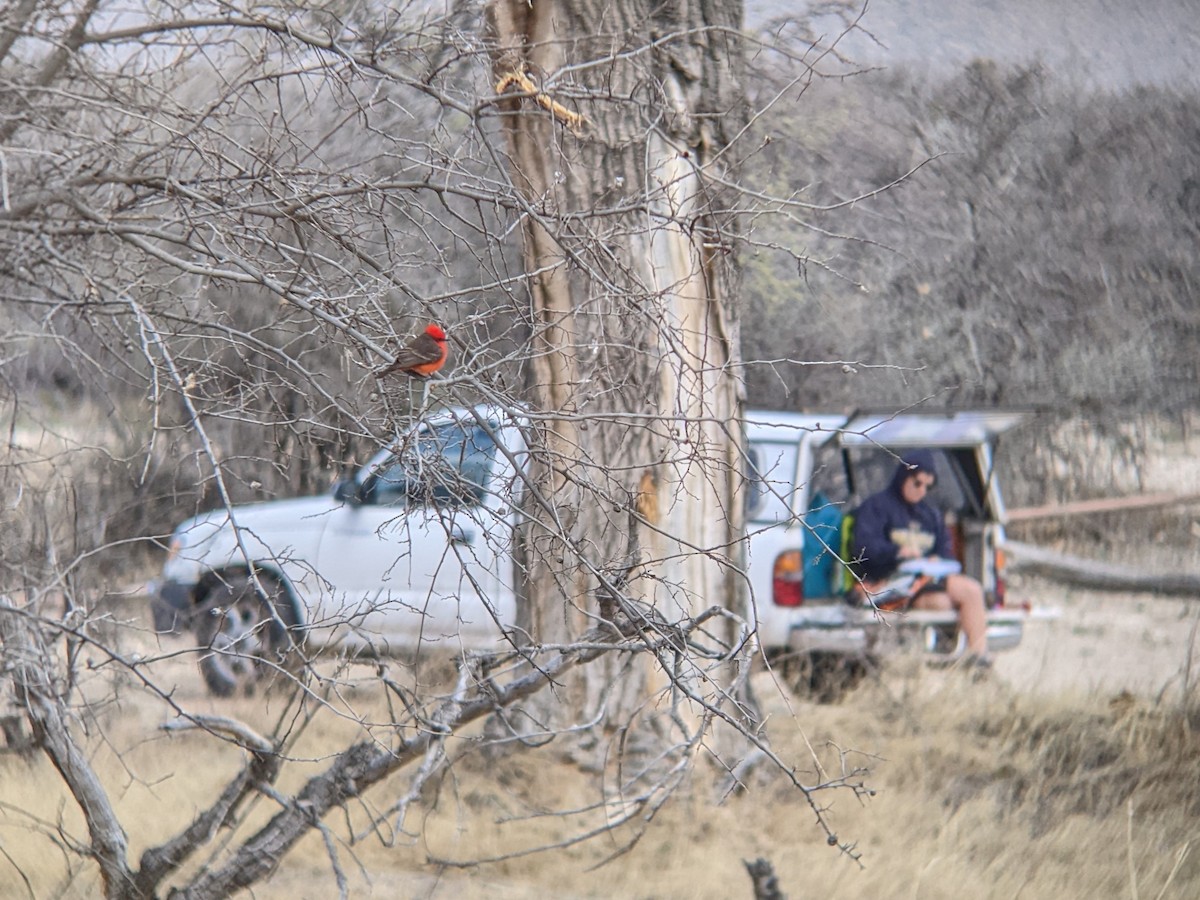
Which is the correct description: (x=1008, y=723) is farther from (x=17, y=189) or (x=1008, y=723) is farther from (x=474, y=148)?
(x=17, y=189)

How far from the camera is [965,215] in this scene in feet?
48.2

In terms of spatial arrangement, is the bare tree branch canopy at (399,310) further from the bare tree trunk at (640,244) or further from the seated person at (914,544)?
the seated person at (914,544)

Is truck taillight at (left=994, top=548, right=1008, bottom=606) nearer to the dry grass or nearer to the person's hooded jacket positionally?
the person's hooded jacket

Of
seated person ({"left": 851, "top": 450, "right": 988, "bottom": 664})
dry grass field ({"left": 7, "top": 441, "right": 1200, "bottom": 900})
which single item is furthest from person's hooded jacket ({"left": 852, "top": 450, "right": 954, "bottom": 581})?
dry grass field ({"left": 7, "top": 441, "right": 1200, "bottom": 900})

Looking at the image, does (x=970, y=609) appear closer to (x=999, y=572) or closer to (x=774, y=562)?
(x=999, y=572)

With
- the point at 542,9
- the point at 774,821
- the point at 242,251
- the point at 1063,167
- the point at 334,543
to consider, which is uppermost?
the point at 1063,167

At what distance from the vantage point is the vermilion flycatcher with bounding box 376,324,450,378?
3.29 m

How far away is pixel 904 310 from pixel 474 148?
10.6 m

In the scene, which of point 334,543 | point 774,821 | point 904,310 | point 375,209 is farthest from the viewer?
point 904,310

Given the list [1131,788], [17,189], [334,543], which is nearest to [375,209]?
[17,189]

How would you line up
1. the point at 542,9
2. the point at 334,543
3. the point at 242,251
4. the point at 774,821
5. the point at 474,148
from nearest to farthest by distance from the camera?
the point at 242,251
the point at 474,148
the point at 542,9
the point at 774,821
the point at 334,543

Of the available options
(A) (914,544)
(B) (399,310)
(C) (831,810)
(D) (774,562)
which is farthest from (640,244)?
(A) (914,544)

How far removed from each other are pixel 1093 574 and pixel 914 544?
3.48m

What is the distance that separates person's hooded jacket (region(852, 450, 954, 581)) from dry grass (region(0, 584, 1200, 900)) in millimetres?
817
